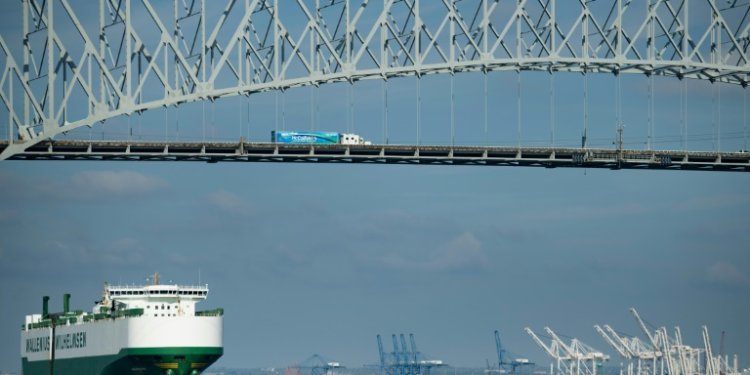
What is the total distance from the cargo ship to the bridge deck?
7.41 metres

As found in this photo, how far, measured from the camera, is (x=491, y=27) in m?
92.9

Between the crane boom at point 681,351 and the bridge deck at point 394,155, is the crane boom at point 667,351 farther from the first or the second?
the bridge deck at point 394,155

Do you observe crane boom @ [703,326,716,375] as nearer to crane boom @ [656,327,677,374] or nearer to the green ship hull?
crane boom @ [656,327,677,374]

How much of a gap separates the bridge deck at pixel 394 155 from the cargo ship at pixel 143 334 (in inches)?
292

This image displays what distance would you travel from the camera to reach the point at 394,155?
99.9 m

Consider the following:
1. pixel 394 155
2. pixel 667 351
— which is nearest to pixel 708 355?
pixel 667 351

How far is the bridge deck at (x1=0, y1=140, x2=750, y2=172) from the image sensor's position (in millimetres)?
90750

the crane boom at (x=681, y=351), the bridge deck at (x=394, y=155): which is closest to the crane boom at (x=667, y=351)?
the crane boom at (x=681, y=351)

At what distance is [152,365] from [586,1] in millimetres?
32635

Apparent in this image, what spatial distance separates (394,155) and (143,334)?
896 inches

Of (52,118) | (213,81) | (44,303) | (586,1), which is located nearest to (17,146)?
(52,118)

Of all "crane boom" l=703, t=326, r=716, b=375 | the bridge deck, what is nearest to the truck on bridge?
the bridge deck

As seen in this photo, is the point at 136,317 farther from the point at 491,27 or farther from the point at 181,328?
the point at 491,27

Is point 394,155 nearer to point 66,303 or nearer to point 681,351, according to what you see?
point 66,303
